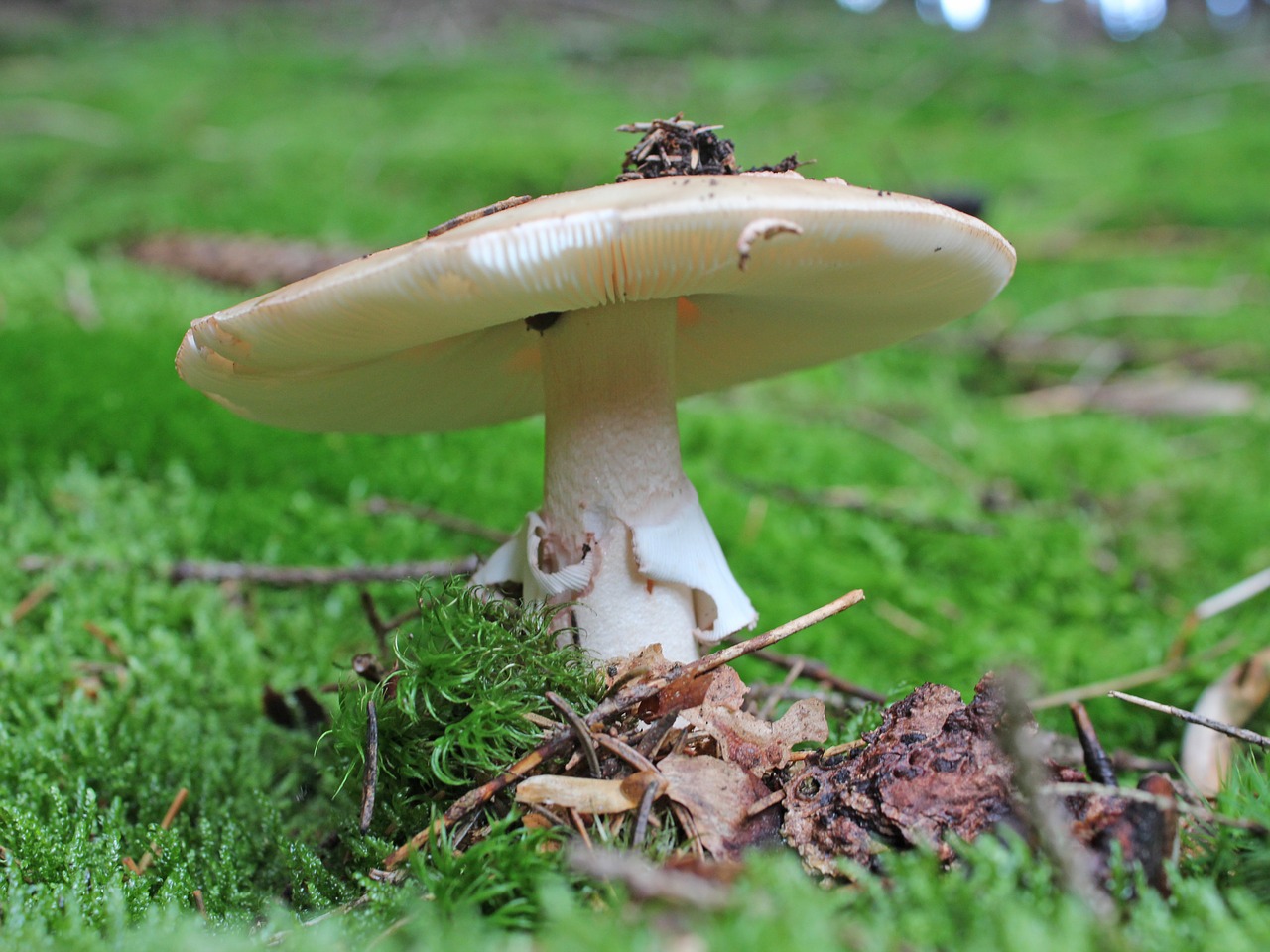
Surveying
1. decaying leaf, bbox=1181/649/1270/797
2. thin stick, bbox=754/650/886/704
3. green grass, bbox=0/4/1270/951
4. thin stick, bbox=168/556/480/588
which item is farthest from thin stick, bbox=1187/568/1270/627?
Answer: thin stick, bbox=168/556/480/588

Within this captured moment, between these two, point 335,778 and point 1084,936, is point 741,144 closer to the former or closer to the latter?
point 335,778

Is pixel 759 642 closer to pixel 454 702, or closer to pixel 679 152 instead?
pixel 454 702

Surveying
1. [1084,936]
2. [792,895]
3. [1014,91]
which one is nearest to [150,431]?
[792,895]

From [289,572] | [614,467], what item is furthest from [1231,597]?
[289,572]

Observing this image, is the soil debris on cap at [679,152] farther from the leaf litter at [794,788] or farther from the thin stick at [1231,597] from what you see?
the thin stick at [1231,597]

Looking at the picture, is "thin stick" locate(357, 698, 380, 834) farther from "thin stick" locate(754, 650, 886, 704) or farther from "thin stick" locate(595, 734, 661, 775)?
"thin stick" locate(754, 650, 886, 704)

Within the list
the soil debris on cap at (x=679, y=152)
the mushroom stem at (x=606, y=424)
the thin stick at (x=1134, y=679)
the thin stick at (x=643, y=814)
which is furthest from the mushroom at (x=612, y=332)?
the thin stick at (x=1134, y=679)
